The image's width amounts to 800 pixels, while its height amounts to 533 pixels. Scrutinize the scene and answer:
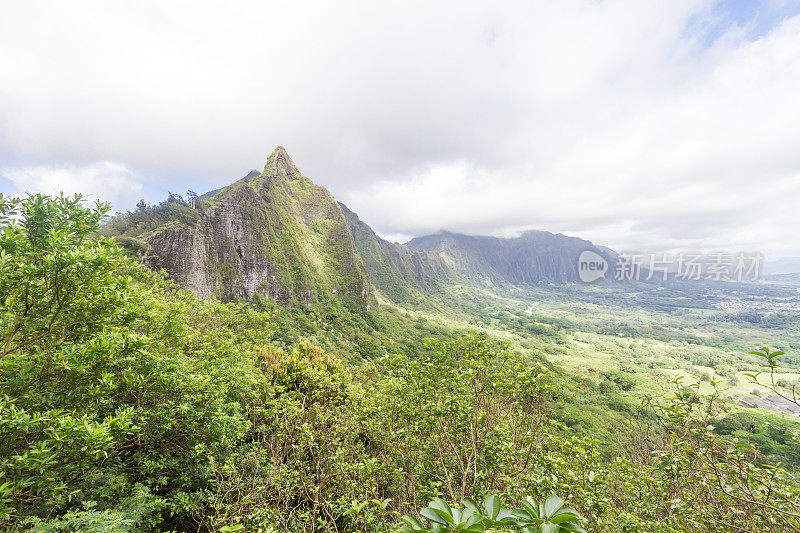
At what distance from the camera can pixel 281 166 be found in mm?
114375

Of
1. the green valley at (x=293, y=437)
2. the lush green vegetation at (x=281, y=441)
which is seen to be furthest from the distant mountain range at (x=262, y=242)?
the lush green vegetation at (x=281, y=441)

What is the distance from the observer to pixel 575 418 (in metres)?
39.8

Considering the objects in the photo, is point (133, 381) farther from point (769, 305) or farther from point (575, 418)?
point (769, 305)

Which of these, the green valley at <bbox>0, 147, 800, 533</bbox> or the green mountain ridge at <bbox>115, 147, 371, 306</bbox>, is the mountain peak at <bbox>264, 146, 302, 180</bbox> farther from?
the green valley at <bbox>0, 147, 800, 533</bbox>

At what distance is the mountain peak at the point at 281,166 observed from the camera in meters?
109

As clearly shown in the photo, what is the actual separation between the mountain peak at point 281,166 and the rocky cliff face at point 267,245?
1.16 ft

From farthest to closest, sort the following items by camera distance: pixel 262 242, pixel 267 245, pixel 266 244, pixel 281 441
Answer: pixel 267 245
pixel 266 244
pixel 262 242
pixel 281 441

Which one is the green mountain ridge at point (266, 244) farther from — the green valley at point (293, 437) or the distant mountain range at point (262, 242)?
the green valley at point (293, 437)

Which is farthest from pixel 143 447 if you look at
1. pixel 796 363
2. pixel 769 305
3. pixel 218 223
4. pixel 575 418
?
pixel 769 305

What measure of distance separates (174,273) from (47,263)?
5655cm

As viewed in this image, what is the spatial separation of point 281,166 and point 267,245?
168 ft

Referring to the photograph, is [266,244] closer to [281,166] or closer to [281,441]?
[281,166]

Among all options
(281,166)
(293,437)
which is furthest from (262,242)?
(293,437)

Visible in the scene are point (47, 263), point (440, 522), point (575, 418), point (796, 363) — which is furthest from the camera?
point (796, 363)
